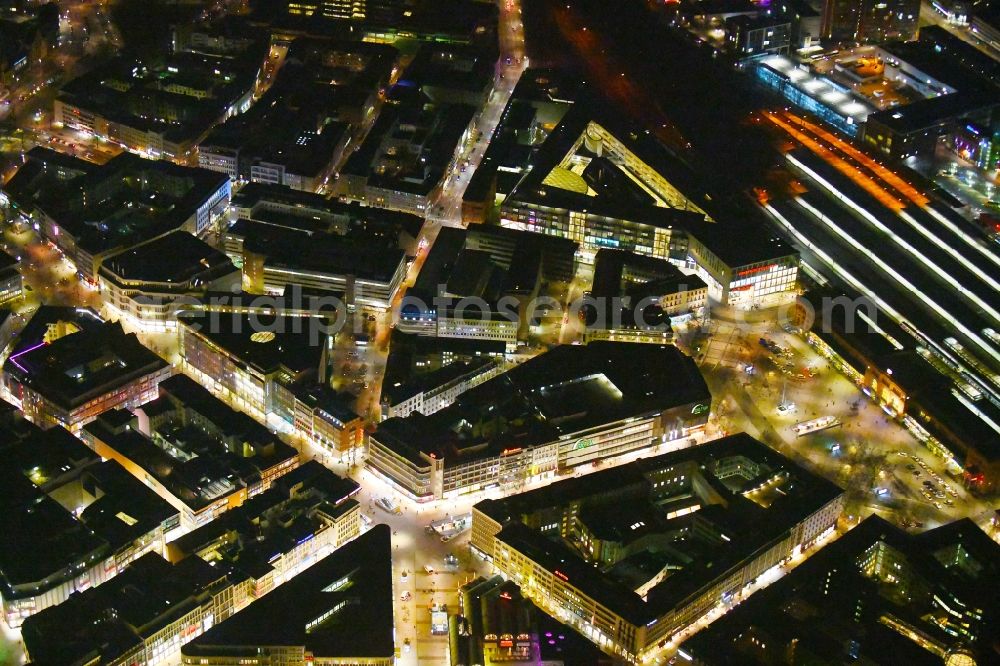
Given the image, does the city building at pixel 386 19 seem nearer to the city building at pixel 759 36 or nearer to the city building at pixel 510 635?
the city building at pixel 759 36

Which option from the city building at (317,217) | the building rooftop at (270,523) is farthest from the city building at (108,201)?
the building rooftop at (270,523)

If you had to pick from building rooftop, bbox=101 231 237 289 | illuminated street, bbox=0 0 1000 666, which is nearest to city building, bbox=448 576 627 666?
illuminated street, bbox=0 0 1000 666

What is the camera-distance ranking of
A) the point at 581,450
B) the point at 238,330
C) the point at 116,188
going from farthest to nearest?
the point at 116,188, the point at 238,330, the point at 581,450

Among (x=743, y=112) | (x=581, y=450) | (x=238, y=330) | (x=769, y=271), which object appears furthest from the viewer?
(x=743, y=112)

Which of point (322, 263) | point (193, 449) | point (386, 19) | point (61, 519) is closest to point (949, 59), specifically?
point (386, 19)

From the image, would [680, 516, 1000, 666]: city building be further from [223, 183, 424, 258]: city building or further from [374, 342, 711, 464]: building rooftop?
[223, 183, 424, 258]: city building

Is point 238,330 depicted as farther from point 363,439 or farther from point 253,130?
point 253,130

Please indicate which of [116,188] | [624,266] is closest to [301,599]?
[624,266]
